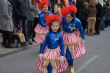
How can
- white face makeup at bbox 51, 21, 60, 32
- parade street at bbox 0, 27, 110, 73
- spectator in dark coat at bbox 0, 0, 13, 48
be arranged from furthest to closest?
spectator in dark coat at bbox 0, 0, 13, 48 → parade street at bbox 0, 27, 110, 73 → white face makeup at bbox 51, 21, 60, 32

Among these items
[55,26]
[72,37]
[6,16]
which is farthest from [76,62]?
[55,26]

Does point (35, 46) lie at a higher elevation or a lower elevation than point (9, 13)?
lower

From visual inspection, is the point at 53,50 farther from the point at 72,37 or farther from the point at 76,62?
the point at 76,62

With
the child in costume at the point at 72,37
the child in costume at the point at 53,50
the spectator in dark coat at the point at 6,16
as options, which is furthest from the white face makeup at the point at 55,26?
the spectator in dark coat at the point at 6,16

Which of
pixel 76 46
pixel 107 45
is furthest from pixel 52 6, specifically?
pixel 76 46

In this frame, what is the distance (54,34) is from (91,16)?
41.9 ft

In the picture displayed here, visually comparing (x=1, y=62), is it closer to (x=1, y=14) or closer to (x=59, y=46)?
(x=1, y=14)

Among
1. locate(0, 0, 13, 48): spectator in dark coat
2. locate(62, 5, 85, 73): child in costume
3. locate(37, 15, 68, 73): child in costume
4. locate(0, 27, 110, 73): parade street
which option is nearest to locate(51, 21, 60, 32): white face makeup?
locate(37, 15, 68, 73): child in costume

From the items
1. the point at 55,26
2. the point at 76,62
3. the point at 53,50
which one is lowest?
the point at 76,62

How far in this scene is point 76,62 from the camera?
1166 cm

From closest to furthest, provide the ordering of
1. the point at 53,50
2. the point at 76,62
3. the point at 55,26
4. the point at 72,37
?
the point at 55,26 → the point at 53,50 → the point at 72,37 → the point at 76,62

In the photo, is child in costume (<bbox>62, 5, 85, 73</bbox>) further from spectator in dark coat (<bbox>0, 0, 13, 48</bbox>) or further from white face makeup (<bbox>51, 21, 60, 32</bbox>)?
spectator in dark coat (<bbox>0, 0, 13, 48</bbox>)

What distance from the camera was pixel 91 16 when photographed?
67.7ft

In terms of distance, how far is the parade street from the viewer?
10.4 meters
